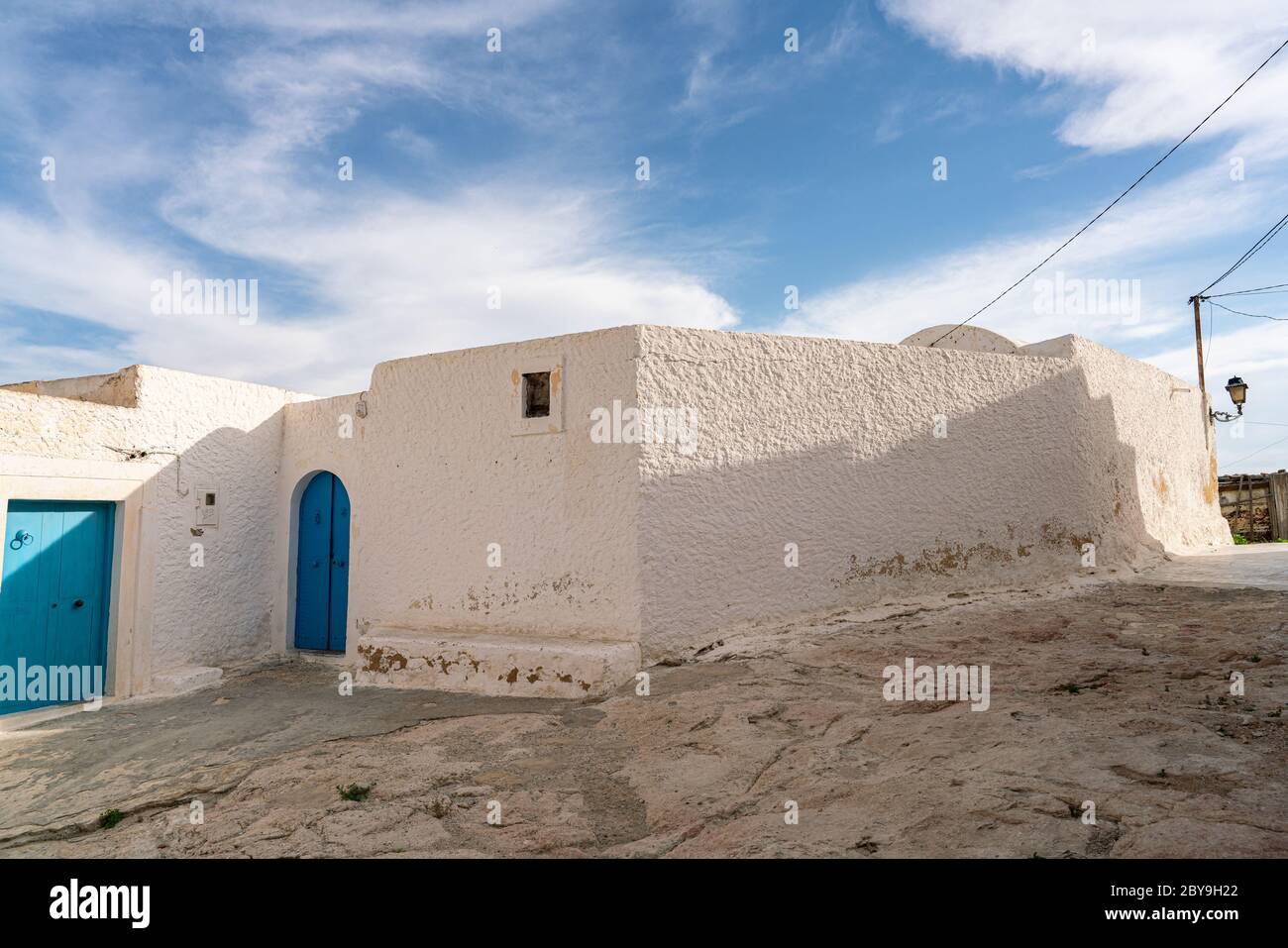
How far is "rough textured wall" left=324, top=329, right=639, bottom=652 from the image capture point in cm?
604

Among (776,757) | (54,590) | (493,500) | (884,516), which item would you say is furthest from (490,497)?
(54,590)

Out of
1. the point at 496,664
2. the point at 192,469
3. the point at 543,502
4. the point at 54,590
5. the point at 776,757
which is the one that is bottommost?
the point at 776,757

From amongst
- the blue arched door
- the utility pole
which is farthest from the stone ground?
the utility pole

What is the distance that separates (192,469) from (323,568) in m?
1.61

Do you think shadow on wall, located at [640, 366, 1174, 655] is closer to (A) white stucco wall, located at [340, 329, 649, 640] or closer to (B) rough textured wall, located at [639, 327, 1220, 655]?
(B) rough textured wall, located at [639, 327, 1220, 655]

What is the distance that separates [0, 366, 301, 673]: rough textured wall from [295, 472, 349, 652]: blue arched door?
364 millimetres

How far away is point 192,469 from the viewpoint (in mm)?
7465

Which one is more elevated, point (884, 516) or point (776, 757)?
point (884, 516)

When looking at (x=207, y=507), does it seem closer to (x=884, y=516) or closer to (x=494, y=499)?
(x=494, y=499)
